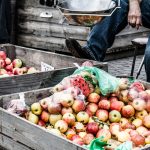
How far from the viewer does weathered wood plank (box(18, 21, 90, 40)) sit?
7.16 m

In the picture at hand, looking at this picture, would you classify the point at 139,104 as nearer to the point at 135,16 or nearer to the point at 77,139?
the point at 77,139

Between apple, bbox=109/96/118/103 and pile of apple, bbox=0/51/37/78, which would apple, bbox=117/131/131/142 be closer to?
apple, bbox=109/96/118/103

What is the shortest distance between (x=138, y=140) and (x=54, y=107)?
69 cm

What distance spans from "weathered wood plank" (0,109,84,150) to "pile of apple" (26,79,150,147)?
21cm

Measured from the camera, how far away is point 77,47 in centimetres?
475

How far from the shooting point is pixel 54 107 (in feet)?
11.5

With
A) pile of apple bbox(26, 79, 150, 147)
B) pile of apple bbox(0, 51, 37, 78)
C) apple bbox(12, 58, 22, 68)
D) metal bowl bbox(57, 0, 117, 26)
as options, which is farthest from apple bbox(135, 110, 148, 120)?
apple bbox(12, 58, 22, 68)

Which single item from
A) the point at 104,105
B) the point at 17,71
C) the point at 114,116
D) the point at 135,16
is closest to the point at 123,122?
the point at 114,116

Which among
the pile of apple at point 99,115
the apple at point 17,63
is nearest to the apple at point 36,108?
the pile of apple at point 99,115

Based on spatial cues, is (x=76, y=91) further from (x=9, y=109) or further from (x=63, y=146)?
(x=63, y=146)

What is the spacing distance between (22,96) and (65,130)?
0.44m

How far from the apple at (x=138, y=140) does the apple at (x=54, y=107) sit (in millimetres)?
635

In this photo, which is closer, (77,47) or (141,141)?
(141,141)

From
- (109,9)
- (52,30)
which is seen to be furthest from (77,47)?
(52,30)
